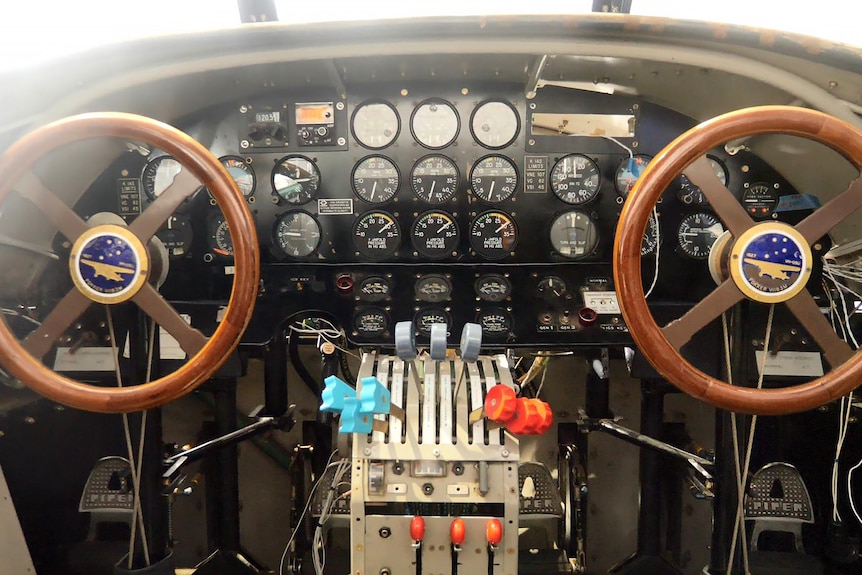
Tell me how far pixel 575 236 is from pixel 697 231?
476 mm

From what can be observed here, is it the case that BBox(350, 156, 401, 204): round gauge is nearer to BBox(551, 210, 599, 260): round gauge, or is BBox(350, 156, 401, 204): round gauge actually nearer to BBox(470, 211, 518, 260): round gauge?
BBox(470, 211, 518, 260): round gauge

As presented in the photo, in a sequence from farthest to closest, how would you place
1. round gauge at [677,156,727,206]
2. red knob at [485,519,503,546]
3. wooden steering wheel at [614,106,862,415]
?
round gauge at [677,156,727,206] < red knob at [485,519,503,546] < wooden steering wheel at [614,106,862,415]

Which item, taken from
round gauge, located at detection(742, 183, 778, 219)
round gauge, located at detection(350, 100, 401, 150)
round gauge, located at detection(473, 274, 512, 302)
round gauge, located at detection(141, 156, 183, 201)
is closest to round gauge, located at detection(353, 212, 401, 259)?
round gauge, located at detection(350, 100, 401, 150)

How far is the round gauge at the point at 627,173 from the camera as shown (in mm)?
2018

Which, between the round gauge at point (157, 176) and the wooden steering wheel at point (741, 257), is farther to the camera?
the round gauge at point (157, 176)

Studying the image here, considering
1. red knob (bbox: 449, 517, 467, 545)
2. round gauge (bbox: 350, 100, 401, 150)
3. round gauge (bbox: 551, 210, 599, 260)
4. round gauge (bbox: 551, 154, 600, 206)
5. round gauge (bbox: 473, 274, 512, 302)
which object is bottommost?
red knob (bbox: 449, 517, 467, 545)

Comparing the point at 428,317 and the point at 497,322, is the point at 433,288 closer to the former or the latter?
the point at 428,317

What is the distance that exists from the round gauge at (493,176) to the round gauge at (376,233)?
13.9 inches

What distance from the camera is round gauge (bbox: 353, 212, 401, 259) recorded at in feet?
6.70

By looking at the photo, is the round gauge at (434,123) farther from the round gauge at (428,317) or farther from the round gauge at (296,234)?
the round gauge at (428,317)

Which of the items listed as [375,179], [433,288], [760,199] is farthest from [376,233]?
[760,199]

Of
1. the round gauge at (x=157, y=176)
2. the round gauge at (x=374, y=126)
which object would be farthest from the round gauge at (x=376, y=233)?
the round gauge at (x=157, y=176)

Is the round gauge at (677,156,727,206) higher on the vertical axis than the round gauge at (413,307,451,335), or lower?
higher

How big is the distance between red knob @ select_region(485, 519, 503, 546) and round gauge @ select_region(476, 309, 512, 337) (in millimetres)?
763
